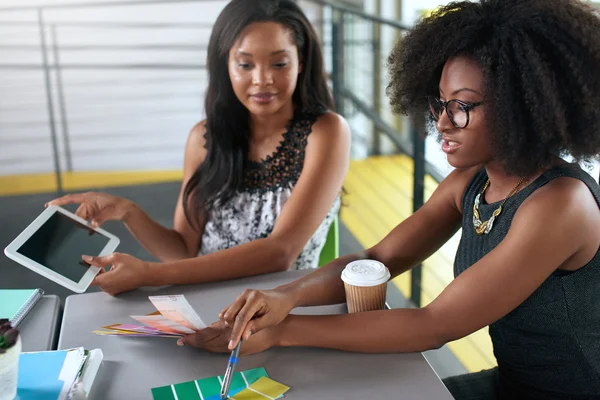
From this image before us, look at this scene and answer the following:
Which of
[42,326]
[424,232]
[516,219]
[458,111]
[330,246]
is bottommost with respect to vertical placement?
[330,246]

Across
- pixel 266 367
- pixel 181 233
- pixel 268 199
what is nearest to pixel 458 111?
pixel 266 367

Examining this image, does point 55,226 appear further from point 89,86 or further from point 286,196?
point 89,86

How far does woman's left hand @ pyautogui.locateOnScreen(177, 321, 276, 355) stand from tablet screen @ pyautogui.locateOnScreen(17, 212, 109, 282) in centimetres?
33

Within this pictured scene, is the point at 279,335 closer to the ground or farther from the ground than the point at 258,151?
closer to the ground

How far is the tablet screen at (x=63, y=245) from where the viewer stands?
1365 mm

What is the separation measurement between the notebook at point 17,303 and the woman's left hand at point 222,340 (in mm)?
349

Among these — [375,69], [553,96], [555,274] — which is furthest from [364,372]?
[375,69]

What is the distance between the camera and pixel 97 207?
1.68 m

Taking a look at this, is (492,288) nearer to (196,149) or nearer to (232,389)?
(232,389)

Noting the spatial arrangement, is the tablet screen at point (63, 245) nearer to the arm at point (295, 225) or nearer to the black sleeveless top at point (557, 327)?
the arm at point (295, 225)

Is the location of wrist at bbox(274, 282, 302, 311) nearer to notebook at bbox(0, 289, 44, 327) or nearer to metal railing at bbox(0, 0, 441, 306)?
notebook at bbox(0, 289, 44, 327)

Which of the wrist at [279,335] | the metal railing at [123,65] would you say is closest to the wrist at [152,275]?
the wrist at [279,335]

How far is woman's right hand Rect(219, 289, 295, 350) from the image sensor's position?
44.5 inches

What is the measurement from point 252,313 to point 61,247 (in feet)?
1.66
